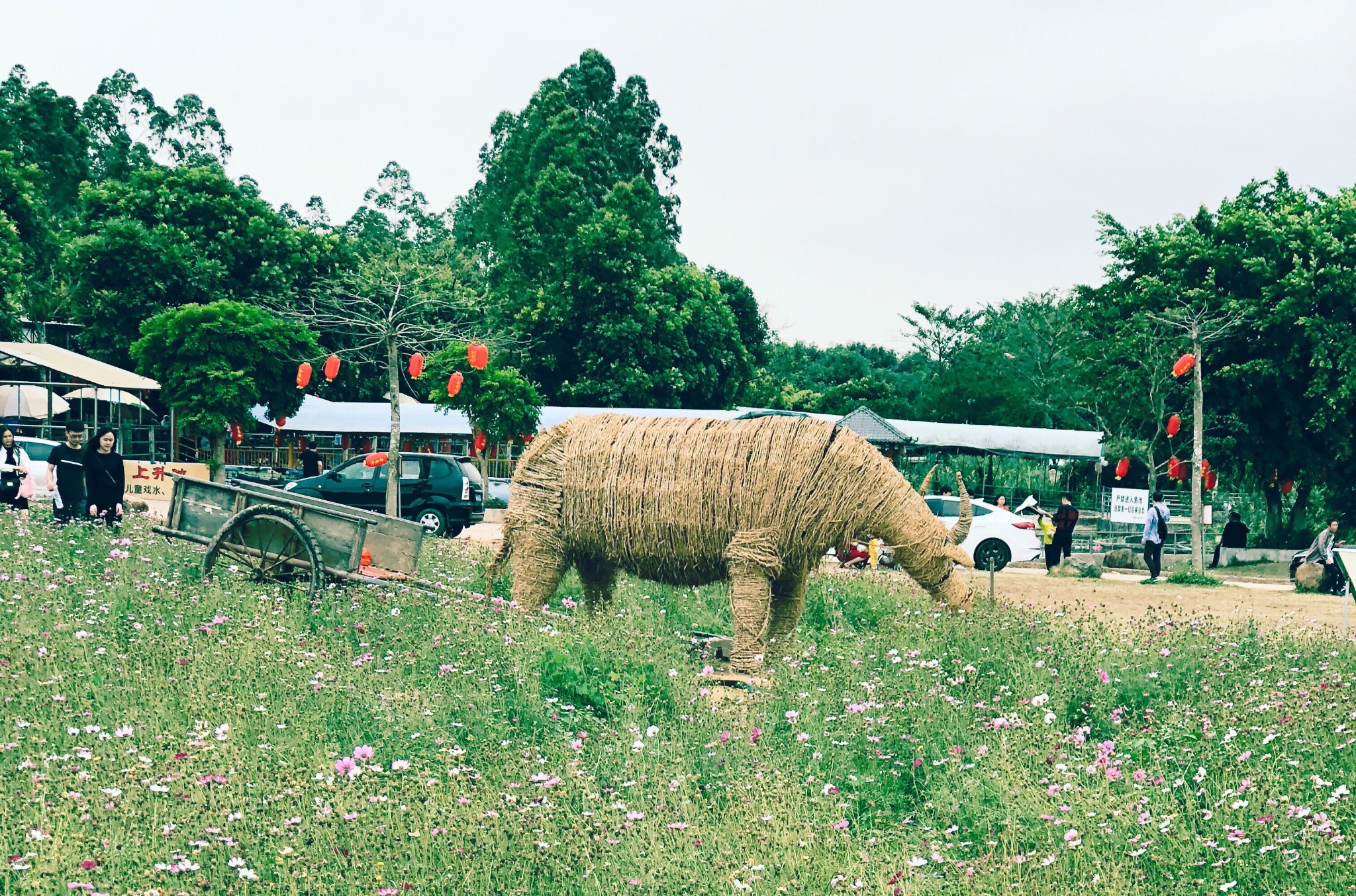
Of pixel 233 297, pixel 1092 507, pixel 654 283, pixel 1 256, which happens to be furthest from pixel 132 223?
pixel 1092 507

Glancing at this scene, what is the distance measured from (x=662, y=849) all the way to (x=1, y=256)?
96.5ft

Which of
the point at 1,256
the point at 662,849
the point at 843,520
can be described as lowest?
the point at 662,849

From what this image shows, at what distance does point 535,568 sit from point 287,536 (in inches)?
82.2

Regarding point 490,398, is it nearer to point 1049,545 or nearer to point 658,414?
point 658,414

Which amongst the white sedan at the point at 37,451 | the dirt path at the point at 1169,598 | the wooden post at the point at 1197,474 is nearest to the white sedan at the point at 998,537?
the dirt path at the point at 1169,598

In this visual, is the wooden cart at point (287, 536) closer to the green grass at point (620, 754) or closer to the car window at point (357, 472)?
the green grass at point (620, 754)

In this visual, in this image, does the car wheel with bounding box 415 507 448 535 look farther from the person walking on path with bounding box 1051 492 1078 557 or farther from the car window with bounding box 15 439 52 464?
the person walking on path with bounding box 1051 492 1078 557

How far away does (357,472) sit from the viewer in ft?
74.2

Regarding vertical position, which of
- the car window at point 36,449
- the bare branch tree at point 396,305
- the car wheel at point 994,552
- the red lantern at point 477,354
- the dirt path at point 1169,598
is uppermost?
the bare branch tree at point 396,305

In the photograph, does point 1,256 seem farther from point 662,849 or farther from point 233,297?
point 662,849

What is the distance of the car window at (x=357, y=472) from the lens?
885 inches

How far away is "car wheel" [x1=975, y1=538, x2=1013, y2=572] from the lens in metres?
20.7

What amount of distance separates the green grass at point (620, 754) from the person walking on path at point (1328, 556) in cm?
929

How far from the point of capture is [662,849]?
484 centimetres
